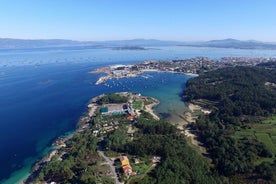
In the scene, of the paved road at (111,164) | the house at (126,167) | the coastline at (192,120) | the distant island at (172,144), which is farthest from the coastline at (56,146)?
the coastline at (192,120)

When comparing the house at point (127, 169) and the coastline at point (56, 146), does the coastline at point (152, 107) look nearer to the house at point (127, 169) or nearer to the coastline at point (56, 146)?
the coastline at point (56, 146)

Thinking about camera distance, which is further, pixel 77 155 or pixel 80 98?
pixel 80 98

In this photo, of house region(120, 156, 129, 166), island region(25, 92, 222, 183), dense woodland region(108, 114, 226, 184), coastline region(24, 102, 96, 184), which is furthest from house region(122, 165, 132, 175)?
coastline region(24, 102, 96, 184)

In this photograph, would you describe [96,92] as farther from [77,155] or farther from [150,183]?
[150,183]

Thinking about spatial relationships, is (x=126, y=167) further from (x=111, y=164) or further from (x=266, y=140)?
(x=266, y=140)

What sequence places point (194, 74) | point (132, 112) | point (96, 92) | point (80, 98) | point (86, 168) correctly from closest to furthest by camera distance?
point (86, 168), point (132, 112), point (80, 98), point (96, 92), point (194, 74)

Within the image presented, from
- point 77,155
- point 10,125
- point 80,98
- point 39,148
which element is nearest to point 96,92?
point 80,98

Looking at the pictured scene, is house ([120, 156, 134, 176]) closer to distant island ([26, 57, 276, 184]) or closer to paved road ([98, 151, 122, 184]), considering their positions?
distant island ([26, 57, 276, 184])
